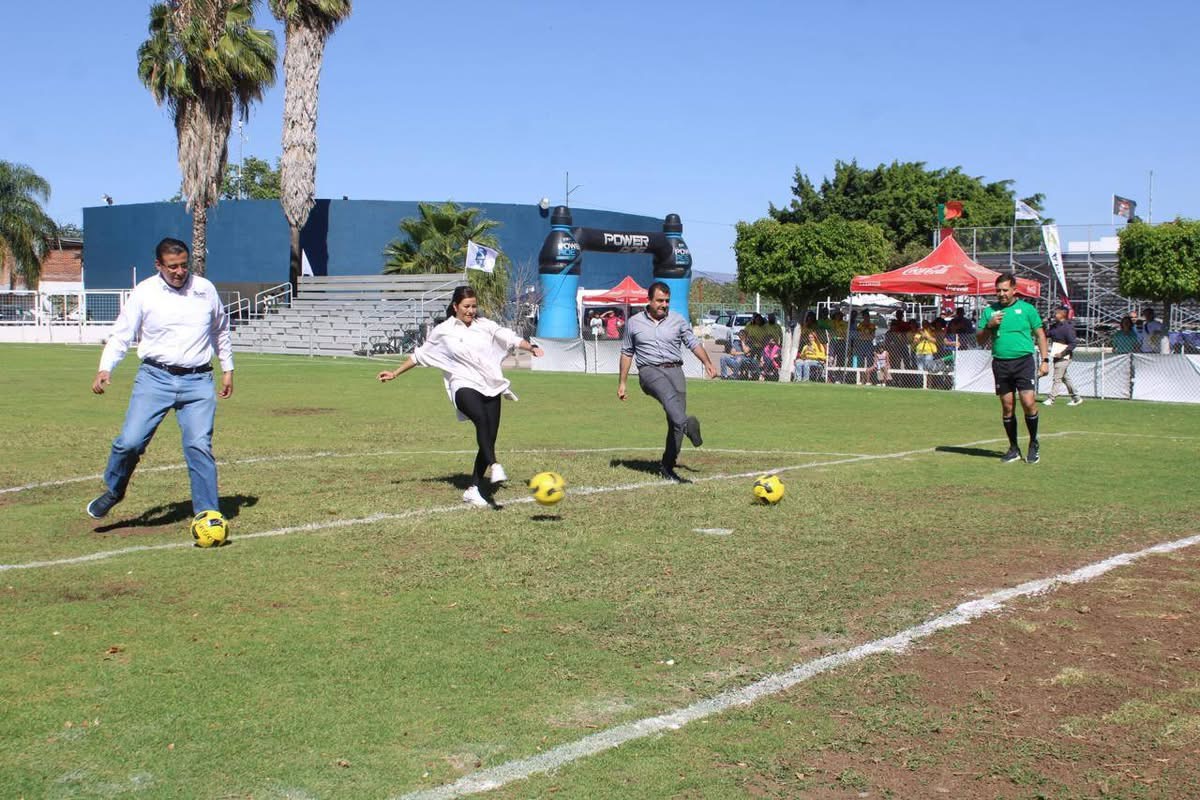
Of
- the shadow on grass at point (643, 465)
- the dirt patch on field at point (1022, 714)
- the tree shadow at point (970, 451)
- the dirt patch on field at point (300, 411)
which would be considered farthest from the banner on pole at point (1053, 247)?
the dirt patch on field at point (1022, 714)

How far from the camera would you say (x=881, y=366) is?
27.8 metres

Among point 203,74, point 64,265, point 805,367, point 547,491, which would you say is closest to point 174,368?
point 547,491

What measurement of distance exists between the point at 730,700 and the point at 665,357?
6799 mm

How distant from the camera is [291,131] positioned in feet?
163

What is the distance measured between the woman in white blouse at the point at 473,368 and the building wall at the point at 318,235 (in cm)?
4490

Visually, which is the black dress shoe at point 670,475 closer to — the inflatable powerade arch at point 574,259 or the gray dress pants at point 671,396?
the gray dress pants at point 671,396

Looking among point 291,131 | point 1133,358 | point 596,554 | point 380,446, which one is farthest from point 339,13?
point 596,554

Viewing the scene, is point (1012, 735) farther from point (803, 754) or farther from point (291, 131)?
point (291, 131)

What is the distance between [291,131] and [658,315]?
41086 mm

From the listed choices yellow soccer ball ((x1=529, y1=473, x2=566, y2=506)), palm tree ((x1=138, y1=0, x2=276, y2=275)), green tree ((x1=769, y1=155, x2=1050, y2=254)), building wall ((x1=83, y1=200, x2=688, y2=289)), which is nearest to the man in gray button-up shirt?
yellow soccer ball ((x1=529, y1=473, x2=566, y2=506))

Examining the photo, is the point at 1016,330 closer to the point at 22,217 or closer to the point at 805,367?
the point at 805,367

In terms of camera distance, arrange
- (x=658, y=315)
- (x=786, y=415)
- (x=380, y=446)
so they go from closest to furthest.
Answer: (x=658, y=315) → (x=380, y=446) → (x=786, y=415)

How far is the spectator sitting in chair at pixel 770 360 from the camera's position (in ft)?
98.7

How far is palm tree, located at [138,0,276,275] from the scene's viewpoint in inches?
1789
